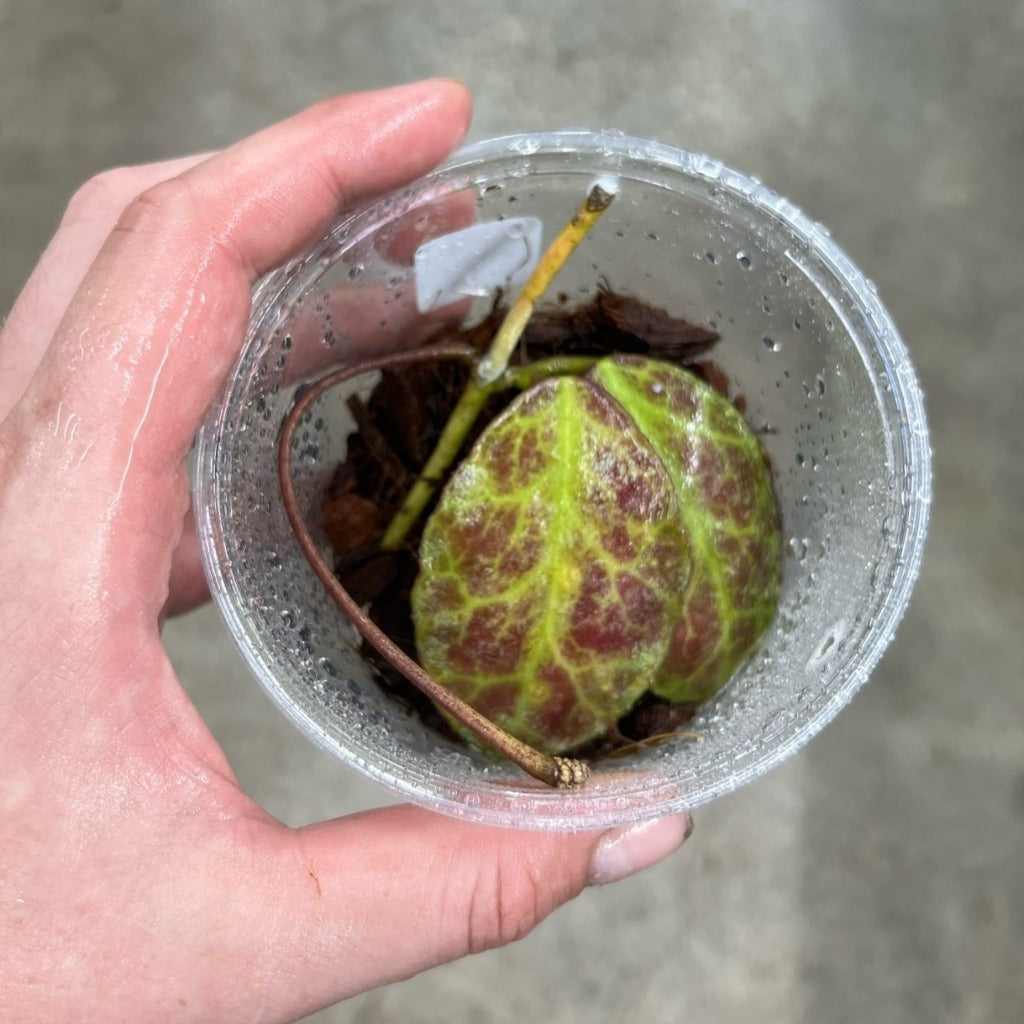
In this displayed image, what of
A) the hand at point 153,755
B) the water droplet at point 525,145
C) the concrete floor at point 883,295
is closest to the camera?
the hand at point 153,755

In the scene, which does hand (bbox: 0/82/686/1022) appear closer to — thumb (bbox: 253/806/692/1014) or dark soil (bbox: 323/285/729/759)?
thumb (bbox: 253/806/692/1014)

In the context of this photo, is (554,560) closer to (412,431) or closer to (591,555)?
(591,555)

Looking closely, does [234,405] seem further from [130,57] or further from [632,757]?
[130,57]

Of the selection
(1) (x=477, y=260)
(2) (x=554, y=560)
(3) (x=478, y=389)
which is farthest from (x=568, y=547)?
(1) (x=477, y=260)

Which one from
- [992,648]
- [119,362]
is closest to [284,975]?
[119,362]

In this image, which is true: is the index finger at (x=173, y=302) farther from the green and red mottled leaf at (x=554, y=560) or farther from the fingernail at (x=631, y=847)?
the fingernail at (x=631, y=847)

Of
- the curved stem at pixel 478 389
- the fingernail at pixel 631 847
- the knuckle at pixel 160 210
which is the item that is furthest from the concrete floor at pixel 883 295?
the knuckle at pixel 160 210

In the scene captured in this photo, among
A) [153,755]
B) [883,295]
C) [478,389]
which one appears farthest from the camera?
[883,295]
